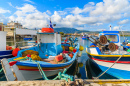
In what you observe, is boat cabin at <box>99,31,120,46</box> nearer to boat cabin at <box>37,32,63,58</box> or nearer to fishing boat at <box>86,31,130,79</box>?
fishing boat at <box>86,31,130,79</box>

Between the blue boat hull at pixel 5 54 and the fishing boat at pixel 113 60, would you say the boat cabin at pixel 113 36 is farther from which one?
the blue boat hull at pixel 5 54

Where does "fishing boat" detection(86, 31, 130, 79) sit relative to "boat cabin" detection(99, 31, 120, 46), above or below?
below

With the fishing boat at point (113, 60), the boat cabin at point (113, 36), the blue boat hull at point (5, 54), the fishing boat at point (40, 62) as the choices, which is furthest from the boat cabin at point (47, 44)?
the boat cabin at point (113, 36)

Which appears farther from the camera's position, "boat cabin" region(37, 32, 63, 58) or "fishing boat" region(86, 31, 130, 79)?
"boat cabin" region(37, 32, 63, 58)

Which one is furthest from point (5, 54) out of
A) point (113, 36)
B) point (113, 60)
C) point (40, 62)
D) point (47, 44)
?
point (113, 36)

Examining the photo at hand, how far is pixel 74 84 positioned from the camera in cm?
354

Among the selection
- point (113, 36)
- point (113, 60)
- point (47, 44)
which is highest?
point (113, 36)

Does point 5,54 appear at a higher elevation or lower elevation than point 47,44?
lower

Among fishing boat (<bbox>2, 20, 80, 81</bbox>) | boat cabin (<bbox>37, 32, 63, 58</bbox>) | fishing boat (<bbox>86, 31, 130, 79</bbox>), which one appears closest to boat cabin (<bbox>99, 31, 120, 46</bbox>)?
fishing boat (<bbox>86, 31, 130, 79</bbox>)

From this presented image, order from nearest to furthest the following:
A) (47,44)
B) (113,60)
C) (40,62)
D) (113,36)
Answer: (40,62), (113,60), (47,44), (113,36)

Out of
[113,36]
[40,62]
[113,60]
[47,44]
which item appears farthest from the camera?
[113,36]

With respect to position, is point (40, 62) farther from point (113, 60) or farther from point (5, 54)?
point (113, 60)

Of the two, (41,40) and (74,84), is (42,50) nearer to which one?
(41,40)

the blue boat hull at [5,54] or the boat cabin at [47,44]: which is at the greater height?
the boat cabin at [47,44]
